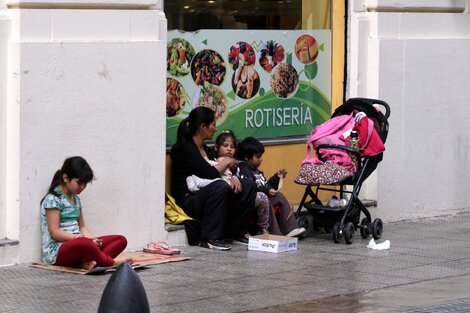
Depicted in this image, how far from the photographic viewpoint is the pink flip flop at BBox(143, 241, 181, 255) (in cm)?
1078

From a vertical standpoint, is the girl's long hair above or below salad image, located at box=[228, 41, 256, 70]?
below

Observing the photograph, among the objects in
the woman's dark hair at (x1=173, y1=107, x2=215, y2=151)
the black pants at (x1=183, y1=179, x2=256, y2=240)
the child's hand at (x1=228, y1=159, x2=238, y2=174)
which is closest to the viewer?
the black pants at (x1=183, y1=179, x2=256, y2=240)

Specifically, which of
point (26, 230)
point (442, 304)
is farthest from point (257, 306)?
point (26, 230)

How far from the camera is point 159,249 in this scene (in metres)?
10.8

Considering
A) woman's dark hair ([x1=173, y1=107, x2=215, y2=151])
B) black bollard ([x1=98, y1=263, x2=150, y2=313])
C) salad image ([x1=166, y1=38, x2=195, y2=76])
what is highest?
salad image ([x1=166, y1=38, x2=195, y2=76])

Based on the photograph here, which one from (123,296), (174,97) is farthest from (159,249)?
(123,296)

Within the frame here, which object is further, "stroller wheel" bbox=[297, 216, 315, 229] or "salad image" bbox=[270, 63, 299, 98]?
"salad image" bbox=[270, 63, 299, 98]

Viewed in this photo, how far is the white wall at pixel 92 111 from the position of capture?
32.8ft

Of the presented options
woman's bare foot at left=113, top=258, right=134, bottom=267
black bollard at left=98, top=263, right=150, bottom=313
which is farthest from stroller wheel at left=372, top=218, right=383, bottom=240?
black bollard at left=98, top=263, right=150, bottom=313

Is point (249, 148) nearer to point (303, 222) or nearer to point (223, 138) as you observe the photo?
point (223, 138)

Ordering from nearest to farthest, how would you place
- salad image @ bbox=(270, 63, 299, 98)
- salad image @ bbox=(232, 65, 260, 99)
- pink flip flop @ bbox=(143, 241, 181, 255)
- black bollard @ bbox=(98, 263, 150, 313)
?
1. black bollard @ bbox=(98, 263, 150, 313)
2. pink flip flop @ bbox=(143, 241, 181, 255)
3. salad image @ bbox=(232, 65, 260, 99)
4. salad image @ bbox=(270, 63, 299, 98)

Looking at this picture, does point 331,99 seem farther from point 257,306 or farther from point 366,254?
point 257,306

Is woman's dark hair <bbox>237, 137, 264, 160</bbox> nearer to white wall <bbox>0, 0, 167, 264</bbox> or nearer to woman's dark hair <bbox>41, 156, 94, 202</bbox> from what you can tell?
white wall <bbox>0, 0, 167, 264</bbox>

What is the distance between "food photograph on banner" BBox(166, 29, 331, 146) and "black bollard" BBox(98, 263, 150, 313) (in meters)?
5.61
